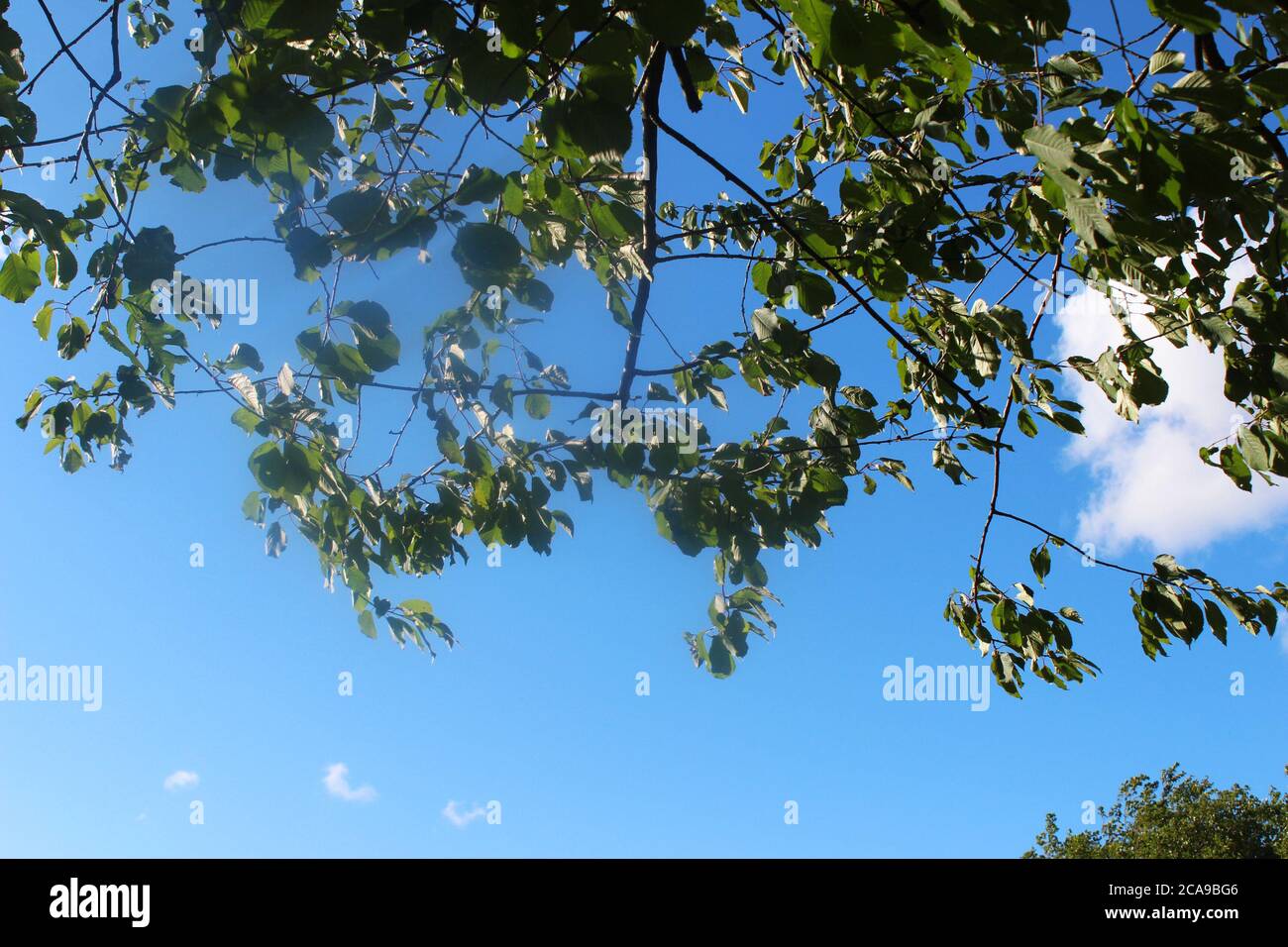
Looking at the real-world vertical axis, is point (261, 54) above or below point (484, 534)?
above

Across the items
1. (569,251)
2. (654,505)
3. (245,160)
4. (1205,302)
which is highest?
(245,160)

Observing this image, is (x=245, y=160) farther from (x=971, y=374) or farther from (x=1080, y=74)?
(x=971, y=374)

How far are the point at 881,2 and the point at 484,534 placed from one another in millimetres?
2039

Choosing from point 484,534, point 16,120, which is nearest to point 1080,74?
point 484,534

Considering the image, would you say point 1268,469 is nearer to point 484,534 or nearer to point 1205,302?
point 1205,302

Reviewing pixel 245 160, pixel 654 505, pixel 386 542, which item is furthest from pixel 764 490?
pixel 245 160

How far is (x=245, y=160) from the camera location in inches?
101

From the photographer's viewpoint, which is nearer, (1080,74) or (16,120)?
(1080,74)

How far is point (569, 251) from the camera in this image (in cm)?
284
